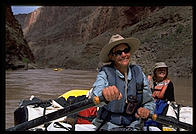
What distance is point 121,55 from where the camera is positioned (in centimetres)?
181

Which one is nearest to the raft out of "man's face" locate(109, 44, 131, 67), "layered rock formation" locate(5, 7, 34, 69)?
"man's face" locate(109, 44, 131, 67)

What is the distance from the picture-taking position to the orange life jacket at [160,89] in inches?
123

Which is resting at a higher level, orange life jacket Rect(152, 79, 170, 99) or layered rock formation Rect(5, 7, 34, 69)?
layered rock formation Rect(5, 7, 34, 69)

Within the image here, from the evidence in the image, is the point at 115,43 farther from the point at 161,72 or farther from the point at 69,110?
the point at 161,72

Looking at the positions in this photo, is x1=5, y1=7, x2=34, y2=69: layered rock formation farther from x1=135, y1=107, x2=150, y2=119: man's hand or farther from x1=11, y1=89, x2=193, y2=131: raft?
x1=135, y1=107, x2=150, y2=119: man's hand

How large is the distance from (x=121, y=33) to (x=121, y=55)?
39211mm

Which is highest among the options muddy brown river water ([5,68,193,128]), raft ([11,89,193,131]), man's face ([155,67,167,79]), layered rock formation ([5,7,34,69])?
layered rock formation ([5,7,34,69])

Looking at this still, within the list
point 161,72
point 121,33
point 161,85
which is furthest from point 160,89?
point 121,33

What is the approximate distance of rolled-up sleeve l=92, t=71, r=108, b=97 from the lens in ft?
5.55

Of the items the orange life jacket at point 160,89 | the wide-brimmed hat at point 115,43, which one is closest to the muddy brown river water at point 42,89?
the orange life jacket at point 160,89

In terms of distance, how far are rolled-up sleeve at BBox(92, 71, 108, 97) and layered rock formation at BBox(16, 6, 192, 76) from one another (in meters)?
14.4

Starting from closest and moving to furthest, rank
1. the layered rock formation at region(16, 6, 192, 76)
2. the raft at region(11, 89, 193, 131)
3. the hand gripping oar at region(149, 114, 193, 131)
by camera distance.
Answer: the hand gripping oar at region(149, 114, 193, 131), the raft at region(11, 89, 193, 131), the layered rock formation at region(16, 6, 192, 76)

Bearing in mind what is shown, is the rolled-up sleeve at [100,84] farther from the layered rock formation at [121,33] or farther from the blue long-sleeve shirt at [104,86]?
the layered rock formation at [121,33]

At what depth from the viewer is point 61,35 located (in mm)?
72250
